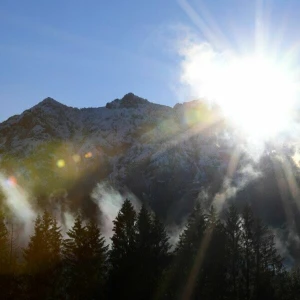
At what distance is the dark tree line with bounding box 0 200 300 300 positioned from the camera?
125ft

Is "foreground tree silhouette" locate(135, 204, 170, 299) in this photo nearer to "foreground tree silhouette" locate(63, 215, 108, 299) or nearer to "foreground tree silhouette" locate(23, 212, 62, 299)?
"foreground tree silhouette" locate(63, 215, 108, 299)

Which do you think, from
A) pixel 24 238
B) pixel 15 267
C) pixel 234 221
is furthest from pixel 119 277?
pixel 24 238

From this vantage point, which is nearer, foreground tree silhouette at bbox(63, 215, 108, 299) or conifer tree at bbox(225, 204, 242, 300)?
foreground tree silhouette at bbox(63, 215, 108, 299)

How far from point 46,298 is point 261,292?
77.3 ft

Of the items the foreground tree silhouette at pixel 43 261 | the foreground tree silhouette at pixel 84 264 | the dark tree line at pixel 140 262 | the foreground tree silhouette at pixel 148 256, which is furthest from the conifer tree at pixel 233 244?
the foreground tree silhouette at pixel 43 261

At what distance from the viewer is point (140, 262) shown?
43469 millimetres

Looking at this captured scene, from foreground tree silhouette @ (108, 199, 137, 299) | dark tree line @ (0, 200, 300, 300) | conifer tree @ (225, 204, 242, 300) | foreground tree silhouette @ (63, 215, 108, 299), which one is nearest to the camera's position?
foreground tree silhouette @ (63, 215, 108, 299)

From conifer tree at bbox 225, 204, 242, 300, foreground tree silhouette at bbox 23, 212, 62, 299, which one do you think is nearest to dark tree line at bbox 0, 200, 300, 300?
foreground tree silhouette at bbox 23, 212, 62, 299

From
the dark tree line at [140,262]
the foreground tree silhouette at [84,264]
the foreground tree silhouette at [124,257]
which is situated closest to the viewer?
the foreground tree silhouette at [84,264]

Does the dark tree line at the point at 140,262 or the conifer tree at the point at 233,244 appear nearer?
the dark tree line at the point at 140,262

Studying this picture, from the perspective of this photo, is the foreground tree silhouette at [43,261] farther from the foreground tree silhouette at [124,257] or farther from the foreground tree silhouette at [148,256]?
the foreground tree silhouette at [148,256]

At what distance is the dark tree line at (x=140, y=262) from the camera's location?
125ft

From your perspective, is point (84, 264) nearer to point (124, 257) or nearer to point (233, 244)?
point (124, 257)

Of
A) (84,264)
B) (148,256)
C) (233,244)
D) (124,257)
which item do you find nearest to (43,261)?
(84,264)
